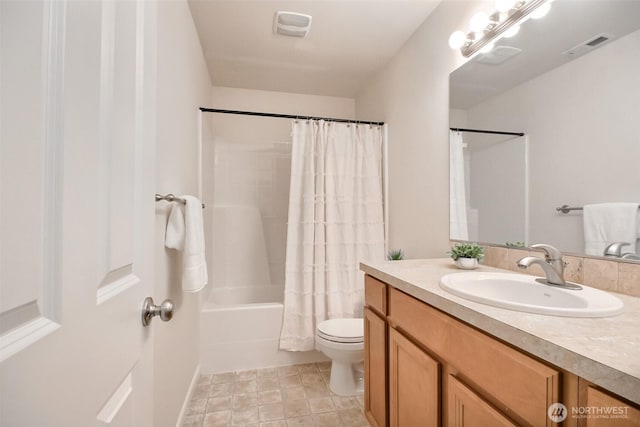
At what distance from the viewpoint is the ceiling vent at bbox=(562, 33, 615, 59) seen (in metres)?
1.02

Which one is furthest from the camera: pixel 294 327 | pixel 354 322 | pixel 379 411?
pixel 294 327

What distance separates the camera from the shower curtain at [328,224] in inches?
88.5

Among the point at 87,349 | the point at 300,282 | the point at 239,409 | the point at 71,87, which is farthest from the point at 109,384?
the point at 300,282

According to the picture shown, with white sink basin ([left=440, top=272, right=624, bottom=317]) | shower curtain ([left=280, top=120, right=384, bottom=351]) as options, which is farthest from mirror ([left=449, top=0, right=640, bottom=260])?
shower curtain ([left=280, top=120, right=384, bottom=351])

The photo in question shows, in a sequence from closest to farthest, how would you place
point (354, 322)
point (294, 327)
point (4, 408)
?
point (4, 408)
point (354, 322)
point (294, 327)

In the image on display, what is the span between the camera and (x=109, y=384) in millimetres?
495

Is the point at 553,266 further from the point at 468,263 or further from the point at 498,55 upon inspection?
the point at 498,55

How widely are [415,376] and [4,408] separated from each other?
3.63 ft

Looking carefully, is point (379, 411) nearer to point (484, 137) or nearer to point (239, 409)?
point (239, 409)

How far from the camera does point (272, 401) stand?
5.98 feet

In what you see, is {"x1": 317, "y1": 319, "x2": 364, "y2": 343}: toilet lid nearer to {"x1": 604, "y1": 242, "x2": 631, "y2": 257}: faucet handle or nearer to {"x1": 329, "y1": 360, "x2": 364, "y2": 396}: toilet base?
{"x1": 329, "y1": 360, "x2": 364, "y2": 396}: toilet base

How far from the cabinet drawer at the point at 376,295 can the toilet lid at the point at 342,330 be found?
0.43 m

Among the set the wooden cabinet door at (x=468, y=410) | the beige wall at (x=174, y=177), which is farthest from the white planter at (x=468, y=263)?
the beige wall at (x=174, y=177)

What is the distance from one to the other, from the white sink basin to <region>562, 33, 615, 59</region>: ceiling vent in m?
0.86
